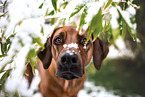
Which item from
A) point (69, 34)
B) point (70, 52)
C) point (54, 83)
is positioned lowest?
point (54, 83)

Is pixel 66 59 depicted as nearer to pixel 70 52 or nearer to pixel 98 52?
pixel 70 52

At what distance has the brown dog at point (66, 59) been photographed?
1181mm

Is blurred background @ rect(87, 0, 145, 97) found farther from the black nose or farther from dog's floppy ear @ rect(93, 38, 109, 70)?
the black nose

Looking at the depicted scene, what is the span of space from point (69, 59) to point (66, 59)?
0.02 metres

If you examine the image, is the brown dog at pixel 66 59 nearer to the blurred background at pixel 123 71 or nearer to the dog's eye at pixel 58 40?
the dog's eye at pixel 58 40

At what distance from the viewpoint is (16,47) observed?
675mm

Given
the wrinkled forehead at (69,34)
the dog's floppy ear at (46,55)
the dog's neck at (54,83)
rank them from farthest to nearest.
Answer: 1. the dog's neck at (54,83)
2. the dog's floppy ear at (46,55)
3. the wrinkled forehead at (69,34)

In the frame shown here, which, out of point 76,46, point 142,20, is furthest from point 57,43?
point 142,20

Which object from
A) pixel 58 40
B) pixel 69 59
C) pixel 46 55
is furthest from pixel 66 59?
pixel 46 55

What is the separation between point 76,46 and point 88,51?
0.78 ft

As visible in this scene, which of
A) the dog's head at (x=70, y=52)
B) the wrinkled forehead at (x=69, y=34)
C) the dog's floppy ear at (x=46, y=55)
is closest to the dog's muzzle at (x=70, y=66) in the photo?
the dog's head at (x=70, y=52)

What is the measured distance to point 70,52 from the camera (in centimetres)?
114

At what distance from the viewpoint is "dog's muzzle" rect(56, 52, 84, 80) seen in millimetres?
1144

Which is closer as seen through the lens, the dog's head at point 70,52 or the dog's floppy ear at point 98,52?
the dog's head at point 70,52
